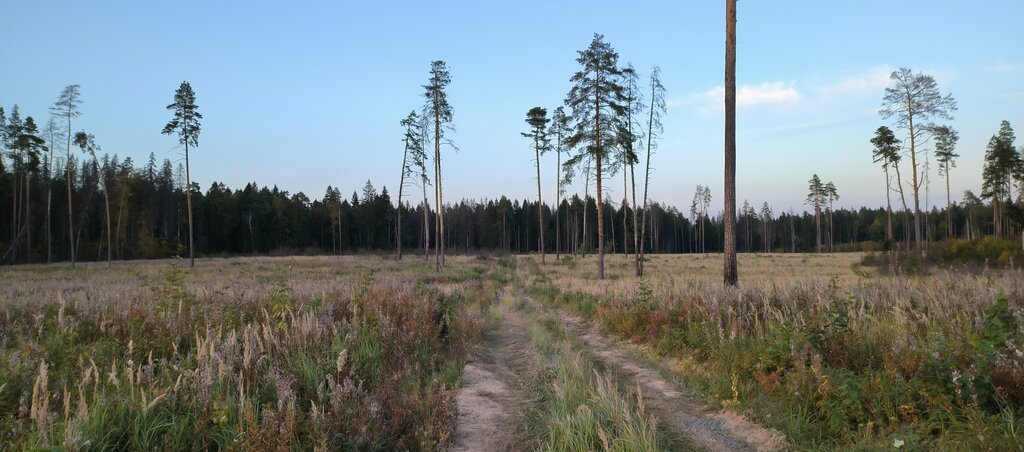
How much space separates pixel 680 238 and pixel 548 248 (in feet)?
144

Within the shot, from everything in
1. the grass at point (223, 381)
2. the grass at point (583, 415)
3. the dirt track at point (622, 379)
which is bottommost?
the dirt track at point (622, 379)

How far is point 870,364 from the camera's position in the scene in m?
5.45

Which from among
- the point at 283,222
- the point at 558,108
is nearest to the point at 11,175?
the point at 283,222

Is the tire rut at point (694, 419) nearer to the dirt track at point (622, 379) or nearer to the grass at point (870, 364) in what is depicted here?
the dirt track at point (622, 379)

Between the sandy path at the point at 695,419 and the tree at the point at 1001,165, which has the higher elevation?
the tree at the point at 1001,165

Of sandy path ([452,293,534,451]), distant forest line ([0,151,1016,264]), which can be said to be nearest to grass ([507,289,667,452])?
sandy path ([452,293,534,451])

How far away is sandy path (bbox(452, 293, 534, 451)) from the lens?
4.59m

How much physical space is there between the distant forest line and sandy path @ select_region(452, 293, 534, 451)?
106ft

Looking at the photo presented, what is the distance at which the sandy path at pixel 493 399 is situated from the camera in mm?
4586

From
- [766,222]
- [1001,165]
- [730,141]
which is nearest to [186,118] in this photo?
[730,141]

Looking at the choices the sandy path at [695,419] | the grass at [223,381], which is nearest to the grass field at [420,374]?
the grass at [223,381]

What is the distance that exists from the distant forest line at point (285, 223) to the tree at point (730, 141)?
27.2m

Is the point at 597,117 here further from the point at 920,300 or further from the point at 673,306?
the point at 920,300

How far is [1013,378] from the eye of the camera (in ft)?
13.7
